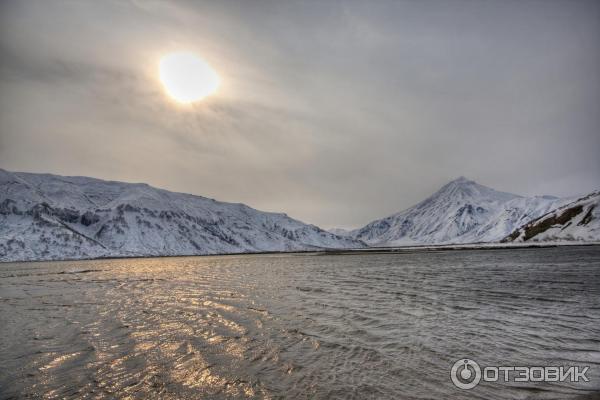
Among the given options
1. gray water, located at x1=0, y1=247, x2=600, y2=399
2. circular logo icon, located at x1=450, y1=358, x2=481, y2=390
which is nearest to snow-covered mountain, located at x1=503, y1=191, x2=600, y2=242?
gray water, located at x1=0, y1=247, x2=600, y2=399

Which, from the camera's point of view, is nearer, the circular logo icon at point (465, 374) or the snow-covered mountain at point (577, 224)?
the circular logo icon at point (465, 374)

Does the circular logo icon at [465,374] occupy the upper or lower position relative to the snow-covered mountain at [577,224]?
lower

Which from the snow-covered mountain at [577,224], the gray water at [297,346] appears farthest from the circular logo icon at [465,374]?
the snow-covered mountain at [577,224]

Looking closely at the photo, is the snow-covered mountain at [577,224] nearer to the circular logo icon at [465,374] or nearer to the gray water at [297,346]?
the gray water at [297,346]

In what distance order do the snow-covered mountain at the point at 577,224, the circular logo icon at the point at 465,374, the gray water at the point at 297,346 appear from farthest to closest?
the snow-covered mountain at the point at 577,224
the circular logo icon at the point at 465,374
the gray water at the point at 297,346

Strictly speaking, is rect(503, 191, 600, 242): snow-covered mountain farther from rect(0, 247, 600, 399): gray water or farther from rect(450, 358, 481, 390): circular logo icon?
rect(450, 358, 481, 390): circular logo icon

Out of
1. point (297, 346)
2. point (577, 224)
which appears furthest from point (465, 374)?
point (577, 224)

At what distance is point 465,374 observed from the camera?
469 inches

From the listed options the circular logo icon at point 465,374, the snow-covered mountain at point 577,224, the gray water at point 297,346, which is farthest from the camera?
the snow-covered mountain at point 577,224

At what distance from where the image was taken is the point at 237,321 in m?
21.8

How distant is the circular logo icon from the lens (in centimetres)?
1106

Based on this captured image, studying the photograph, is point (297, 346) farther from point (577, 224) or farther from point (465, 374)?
point (577, 224)

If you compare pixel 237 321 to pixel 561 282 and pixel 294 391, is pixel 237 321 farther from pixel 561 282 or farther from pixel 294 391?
pixel 561 282

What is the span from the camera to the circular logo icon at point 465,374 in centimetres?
1106
